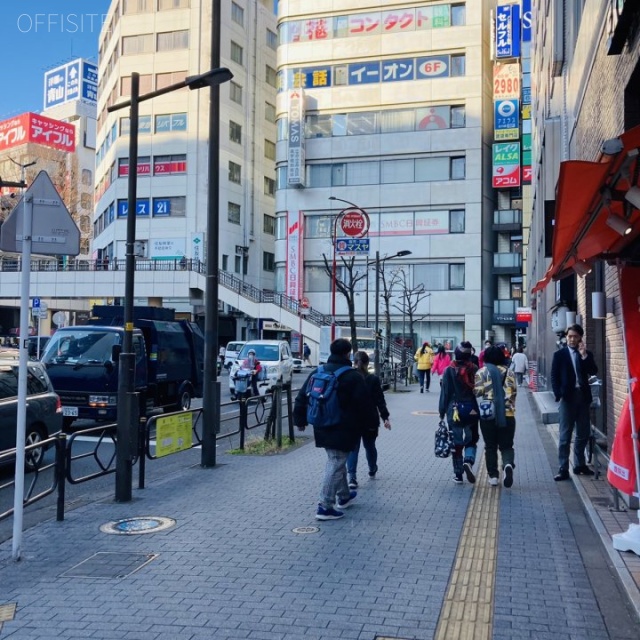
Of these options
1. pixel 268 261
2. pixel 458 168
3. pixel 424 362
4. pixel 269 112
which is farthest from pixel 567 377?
pixel 269 112

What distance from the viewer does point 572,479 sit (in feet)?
31.7

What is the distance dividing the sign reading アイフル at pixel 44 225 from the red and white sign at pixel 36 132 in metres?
77.8

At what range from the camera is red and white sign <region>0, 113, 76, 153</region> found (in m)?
77.4

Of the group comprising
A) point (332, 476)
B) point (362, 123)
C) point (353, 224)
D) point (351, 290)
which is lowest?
point (332, 476)

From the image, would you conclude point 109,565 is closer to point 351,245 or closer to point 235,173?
point 351,245

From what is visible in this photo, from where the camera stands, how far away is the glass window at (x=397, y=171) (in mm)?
52250

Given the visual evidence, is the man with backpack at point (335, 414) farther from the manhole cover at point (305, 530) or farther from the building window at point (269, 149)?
the building window at point (269, 149)

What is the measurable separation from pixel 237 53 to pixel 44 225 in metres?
56.2

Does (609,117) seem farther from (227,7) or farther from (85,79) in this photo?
(85,79)

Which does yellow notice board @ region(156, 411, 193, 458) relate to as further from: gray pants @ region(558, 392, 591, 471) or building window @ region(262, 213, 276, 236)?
building window @ region(262, 213, 276, 236)

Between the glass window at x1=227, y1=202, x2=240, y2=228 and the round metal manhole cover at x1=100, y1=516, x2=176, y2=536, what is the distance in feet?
167

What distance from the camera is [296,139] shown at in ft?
175

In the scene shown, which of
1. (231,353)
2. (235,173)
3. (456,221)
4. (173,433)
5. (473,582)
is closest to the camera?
(473,582)

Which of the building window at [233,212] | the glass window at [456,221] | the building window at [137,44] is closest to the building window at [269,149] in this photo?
the building window at [233,212]
